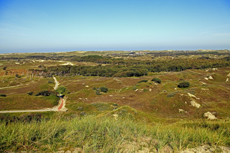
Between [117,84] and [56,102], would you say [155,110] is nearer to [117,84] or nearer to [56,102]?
[56,102]

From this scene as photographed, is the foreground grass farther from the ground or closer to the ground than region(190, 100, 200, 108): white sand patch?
farther from the ground

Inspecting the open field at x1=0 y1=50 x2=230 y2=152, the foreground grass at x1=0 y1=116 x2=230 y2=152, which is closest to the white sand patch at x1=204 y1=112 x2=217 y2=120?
the open field at x1=0 y1=50 x2=230 y2=152

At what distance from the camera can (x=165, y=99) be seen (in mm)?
35750

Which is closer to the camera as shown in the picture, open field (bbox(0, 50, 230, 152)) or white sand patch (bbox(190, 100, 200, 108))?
open field (bbox(0, 50, 230, 152))

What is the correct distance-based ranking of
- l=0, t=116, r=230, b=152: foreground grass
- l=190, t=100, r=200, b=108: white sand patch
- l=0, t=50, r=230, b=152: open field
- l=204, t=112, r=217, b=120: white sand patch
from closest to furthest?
l=0, t=116, r=230, b=152: foreground grass < l=0, t=50, r=230, b=152: open field < l=204, t=112, r=217, b=120: white sand patch < l=190, t=100, r=200, b=108: white sand patch

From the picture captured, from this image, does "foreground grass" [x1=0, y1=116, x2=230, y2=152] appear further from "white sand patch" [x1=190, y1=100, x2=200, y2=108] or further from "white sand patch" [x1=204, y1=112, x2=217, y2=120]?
"white sand patch" [x1=190, y1=100, x2=200, y2=108]

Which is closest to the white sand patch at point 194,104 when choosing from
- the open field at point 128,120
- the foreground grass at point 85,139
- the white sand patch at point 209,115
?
the open field at point 128,120

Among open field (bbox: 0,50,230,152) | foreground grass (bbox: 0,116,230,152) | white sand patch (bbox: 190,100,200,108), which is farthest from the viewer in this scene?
white sand patch (bbox: 190,100,200,108)

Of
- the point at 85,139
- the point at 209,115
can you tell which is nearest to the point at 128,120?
the point at 85,139

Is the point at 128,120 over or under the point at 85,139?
under

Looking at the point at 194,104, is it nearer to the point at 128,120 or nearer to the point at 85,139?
the point at 128,120

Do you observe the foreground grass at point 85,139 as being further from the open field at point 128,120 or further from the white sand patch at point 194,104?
the white sand patch at point 194,104

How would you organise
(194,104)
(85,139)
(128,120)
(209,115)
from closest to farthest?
(85,139) < (128,120) < (209,115) < (194,104)

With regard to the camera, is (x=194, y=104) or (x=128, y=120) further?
(x=194, y=104)
